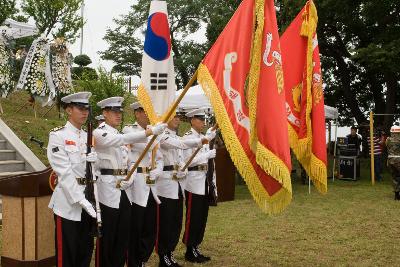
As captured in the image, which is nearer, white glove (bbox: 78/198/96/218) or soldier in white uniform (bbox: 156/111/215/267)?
white glove (bbox: 78/198/96/218)

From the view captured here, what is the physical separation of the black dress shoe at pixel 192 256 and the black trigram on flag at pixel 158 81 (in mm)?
2188

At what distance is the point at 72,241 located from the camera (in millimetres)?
4719

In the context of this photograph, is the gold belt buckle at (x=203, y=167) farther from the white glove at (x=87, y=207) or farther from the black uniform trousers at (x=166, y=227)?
the white glove at (x=87, y=207)

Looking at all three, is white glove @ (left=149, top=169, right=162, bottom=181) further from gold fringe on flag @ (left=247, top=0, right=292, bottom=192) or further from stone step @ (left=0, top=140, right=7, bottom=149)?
Result: stone step @ (left=0, top=140, right=7, bottom=149)

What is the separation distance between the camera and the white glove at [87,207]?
451 centimetres

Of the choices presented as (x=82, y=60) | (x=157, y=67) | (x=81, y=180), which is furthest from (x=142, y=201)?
(x=82, y=60)

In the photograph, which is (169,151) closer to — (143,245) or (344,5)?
(143,245)

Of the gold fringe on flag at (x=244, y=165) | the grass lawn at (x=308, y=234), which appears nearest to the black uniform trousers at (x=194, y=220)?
the grass lawn at (x=308, y=234)

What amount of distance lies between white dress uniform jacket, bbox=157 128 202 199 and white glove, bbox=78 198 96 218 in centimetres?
179

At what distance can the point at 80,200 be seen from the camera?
14.9 ft

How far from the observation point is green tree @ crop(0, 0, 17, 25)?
24062mm

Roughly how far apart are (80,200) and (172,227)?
203cm

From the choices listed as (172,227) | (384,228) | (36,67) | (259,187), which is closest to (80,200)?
(259,187)

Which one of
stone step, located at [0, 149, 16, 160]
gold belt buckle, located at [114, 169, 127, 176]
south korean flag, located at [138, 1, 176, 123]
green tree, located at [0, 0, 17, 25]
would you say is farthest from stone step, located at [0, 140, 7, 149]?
green tree, located at [0, 0, 17, 25]
